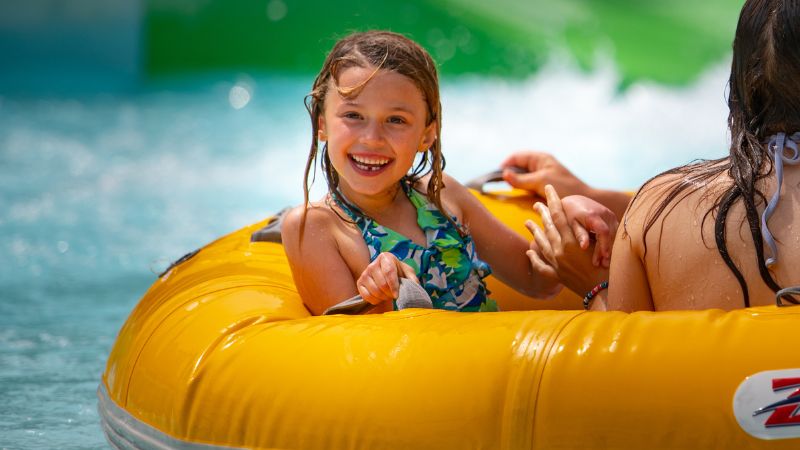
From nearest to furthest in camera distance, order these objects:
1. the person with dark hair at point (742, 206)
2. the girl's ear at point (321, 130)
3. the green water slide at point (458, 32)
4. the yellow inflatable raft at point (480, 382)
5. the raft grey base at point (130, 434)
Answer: the yellow inflatable raft at point (480, 382)
the person with dark hair at point (742, 206)
the raft grey base at point (130, 434)
the girl's ear at point (321, 130)
the green water slide at point (458, 32)

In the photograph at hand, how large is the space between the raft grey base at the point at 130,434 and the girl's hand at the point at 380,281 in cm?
35

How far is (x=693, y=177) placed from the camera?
5.95 feet

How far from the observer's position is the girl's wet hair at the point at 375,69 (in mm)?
2203

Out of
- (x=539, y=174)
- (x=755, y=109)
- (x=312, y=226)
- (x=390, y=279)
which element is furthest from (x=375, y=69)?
(x=539, y=174)

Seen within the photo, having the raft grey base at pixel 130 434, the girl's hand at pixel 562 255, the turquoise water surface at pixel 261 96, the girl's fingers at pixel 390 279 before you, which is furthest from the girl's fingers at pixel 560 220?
the turquoise water surface at pixel 261 96

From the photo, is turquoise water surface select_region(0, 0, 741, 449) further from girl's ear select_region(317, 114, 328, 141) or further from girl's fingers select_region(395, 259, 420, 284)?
girl's fingers select_region(395, 259, 420, 284)

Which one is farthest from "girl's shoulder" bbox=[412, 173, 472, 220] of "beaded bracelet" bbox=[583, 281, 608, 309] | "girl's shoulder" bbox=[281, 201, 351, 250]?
"beaded bracelet" bbox=[583, 281, 608, 309]

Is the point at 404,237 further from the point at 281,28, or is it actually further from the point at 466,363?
the point at 281,28

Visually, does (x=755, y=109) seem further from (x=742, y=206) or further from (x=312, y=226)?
(x=312, y=226)

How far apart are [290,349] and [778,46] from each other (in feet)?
2.80

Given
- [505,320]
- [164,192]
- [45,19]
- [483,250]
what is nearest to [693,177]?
[505,320]

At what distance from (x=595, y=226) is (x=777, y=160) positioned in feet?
2.10

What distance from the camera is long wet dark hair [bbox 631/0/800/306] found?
167 cm

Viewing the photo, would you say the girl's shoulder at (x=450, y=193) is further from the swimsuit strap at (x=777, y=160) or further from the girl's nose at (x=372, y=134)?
the swimsuit strap at (x=777, y=160)
